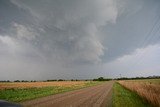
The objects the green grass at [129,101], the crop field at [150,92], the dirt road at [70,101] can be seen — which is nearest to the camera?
the crop field at [150,92]

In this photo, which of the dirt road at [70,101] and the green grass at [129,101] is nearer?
the dirt road at [70,101]

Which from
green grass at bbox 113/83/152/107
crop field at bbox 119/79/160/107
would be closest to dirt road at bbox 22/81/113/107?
green grass at bbox 113/83/152/107

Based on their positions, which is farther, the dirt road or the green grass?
the green grass

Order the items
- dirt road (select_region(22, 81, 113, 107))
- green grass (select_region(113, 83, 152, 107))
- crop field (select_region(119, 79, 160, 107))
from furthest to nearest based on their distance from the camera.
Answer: green grass (select_region(113, 83, 152, 107))
dirt road (select_region(22, 81, 113, 107))
crop field (select_region(119, 79, 160, 107))

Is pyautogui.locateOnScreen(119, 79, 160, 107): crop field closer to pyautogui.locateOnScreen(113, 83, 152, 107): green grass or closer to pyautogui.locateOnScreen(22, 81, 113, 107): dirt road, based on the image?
pyautogui.locateOnScreen(113, 83, 152, 107): green grass

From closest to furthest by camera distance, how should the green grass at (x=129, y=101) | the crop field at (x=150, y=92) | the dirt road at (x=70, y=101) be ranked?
the crop field at (x=150, y=92) < the dirt road at (x=70, y=101) < the green grass at (x=129, y=101)

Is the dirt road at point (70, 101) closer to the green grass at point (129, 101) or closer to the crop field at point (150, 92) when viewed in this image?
the green grass at point (129, 101)

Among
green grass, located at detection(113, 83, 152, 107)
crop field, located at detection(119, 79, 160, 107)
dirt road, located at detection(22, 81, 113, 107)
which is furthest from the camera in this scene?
green grass, located at detection(113, 83, 152, 107)

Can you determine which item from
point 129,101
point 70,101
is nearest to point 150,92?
point 129,101

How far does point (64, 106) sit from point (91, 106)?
88.3 inches

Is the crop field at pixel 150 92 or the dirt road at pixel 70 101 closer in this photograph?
the crop field at pixel 150 92

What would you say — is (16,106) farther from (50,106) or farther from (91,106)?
(91,106)

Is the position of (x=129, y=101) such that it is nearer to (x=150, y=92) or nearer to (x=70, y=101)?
(x=150, y=92)

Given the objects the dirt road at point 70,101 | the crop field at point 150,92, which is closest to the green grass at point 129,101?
the crop field at point 150,92
